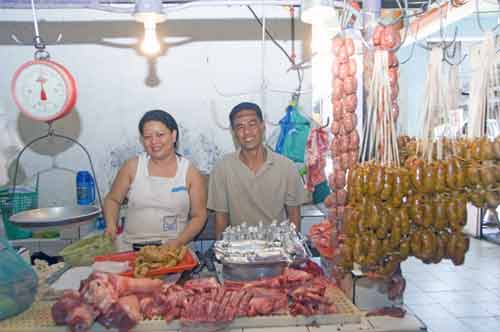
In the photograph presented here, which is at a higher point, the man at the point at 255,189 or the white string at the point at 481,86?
the white string at the point at 481,86

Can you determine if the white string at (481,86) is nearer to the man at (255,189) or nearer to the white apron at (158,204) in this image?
the man at (255,189)

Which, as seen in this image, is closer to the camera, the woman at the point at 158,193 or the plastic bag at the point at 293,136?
the woman at the point at 158,193

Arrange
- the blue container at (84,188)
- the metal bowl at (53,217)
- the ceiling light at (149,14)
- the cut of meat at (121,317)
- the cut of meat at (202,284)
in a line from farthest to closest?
the blue container at (84,188), the metal bowl at (53,217), the ceiling light at (149,14), the cut of meat at (202,284), the cut of meat at (121,317)

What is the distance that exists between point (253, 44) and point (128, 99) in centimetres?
126

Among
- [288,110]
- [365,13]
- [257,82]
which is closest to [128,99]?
[257,82]

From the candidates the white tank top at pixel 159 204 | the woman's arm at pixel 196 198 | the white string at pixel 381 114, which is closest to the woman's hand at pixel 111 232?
the white tank top at pixel 159 204

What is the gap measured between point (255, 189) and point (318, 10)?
1.35 m

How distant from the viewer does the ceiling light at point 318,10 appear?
6.59ft

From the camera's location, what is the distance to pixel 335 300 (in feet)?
6.05

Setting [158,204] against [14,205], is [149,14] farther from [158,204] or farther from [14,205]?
[14,205]

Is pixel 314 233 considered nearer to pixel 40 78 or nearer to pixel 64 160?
pixel 40 78

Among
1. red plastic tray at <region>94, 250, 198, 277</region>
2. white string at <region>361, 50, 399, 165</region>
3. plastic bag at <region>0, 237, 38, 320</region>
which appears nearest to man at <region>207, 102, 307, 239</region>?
red plastic tray at <region>94, 250, 198, 277</region>

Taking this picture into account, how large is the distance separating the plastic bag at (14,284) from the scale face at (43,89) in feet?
3.83

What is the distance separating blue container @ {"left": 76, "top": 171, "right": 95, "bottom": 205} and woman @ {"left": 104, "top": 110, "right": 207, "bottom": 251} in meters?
1.11
